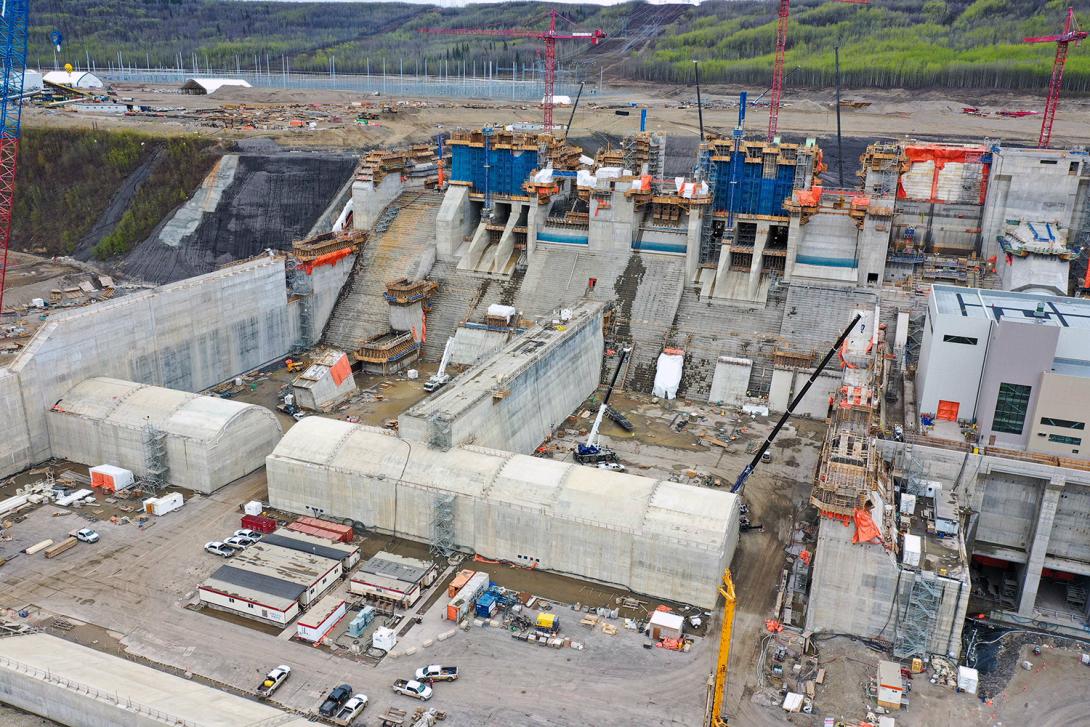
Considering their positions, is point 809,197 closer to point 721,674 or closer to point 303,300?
point 303,300

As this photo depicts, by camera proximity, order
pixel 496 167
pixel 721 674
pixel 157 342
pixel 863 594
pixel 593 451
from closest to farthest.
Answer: pixel 721 674, pixel 863 594, pixel 593 451, pixel 157 342, pixel 496 167

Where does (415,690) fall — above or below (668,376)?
below

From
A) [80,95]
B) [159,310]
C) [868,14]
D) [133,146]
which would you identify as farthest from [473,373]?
[868,14]

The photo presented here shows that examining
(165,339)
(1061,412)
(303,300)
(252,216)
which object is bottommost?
(165,339)

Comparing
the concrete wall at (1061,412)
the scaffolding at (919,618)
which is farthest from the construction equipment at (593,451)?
the concrete wall at (1061,412)

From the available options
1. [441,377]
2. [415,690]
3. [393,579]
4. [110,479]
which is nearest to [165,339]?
[110,479]

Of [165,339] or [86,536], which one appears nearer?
[86,536]

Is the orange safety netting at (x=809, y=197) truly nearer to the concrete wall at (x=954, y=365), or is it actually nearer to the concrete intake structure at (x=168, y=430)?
the concrete wall at (x=954, y=365)

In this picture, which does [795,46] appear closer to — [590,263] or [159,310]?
[590,263]

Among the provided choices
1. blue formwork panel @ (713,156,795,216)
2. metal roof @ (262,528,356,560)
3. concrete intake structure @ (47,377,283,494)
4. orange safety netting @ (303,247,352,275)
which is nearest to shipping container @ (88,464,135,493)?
concrete intake structure @ (47,377,283,494)
